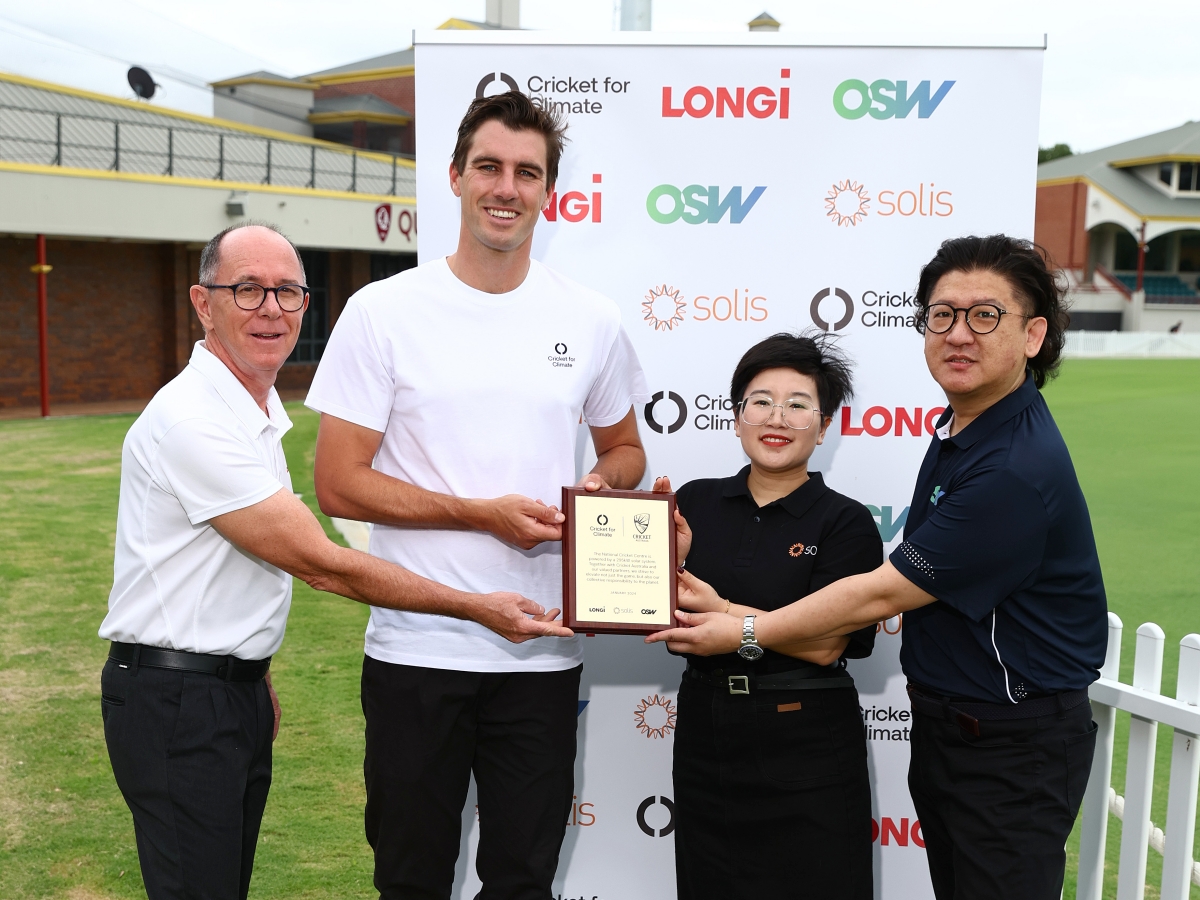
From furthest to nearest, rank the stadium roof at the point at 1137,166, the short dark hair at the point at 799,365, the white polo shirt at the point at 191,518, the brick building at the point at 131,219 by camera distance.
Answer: the stadium roof at the point at 1137,166 → the brick building at the point at 131,219 → the short dark hair at the point at 799,365 → the white polo shirt at the point at 191,518

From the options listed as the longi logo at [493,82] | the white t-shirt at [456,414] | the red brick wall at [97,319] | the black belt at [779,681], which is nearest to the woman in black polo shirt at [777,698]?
the black belt at [779,681]

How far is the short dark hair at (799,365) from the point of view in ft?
9.78

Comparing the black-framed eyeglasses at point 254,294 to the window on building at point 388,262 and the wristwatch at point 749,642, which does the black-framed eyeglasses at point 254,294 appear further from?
the window on building at point 388,262

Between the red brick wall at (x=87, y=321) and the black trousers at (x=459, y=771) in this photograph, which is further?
the red brick wall at (x=87, y=321)

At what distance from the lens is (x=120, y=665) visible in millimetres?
2521

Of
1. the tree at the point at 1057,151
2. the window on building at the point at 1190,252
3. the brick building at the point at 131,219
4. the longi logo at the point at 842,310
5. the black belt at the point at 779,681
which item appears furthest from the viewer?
the tree at the point at 1057,151

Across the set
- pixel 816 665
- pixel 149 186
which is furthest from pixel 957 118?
pixel 149 186

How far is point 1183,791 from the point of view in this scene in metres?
3.08

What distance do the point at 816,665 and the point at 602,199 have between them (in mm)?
1823

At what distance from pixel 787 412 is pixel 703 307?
0.98 metres

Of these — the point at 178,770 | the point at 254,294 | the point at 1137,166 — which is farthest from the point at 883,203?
the point at 1137,166

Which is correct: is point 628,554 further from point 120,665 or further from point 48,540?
point 48,540

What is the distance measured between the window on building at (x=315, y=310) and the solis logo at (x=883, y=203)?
1048 inches

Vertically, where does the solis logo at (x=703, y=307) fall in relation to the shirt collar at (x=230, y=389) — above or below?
above
